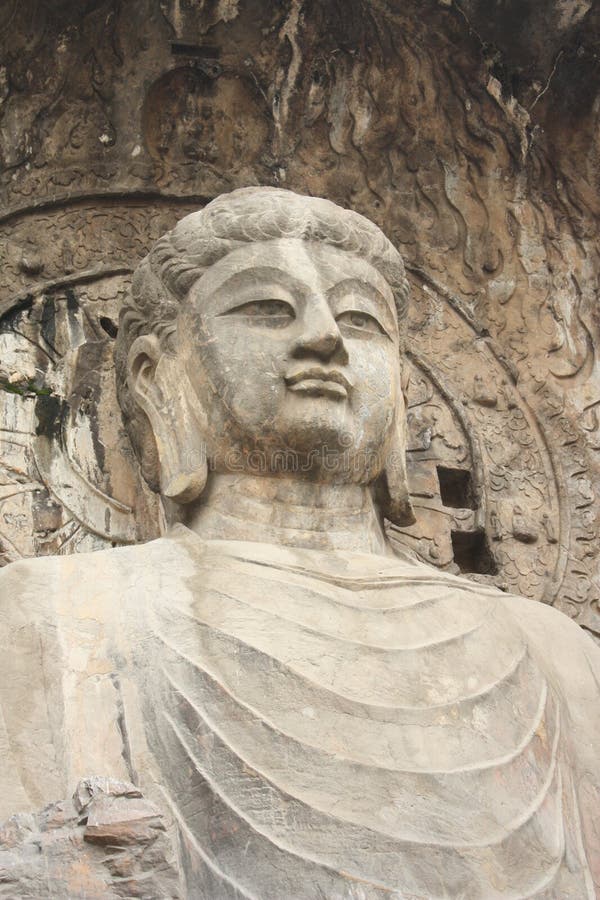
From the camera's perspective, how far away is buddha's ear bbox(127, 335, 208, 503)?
6539mm

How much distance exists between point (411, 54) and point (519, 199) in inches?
33.6

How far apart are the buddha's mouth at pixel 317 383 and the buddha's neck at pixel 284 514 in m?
0.34

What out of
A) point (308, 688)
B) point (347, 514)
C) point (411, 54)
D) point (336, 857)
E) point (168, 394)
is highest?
point (411, 54)

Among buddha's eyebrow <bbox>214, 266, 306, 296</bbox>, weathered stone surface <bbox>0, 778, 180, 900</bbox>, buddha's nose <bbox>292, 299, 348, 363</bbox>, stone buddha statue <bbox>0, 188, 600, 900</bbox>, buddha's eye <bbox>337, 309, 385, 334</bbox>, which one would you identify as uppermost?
buddha's eyebrow <bbox>214, 266, 306, 296</bbox>

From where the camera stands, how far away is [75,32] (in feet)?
26.8

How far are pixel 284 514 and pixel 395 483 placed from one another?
0.57 m

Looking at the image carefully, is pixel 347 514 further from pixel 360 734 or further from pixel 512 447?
pixel 512 447

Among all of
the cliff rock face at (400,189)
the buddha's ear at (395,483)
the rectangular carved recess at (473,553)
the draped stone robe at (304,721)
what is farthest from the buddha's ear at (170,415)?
the rectangular carved recess at (473,553)

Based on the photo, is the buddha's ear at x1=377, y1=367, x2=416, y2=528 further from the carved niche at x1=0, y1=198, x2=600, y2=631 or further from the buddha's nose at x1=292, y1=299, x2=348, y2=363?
the carved niche at x1=0, y1=198, x2=600, y2=631

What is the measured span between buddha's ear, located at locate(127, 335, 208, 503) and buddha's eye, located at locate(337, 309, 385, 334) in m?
0.63

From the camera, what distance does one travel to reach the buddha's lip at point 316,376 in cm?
638

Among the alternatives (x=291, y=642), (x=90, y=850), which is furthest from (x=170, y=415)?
(x=90, y=850)

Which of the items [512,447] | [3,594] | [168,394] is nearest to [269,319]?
[168,394]

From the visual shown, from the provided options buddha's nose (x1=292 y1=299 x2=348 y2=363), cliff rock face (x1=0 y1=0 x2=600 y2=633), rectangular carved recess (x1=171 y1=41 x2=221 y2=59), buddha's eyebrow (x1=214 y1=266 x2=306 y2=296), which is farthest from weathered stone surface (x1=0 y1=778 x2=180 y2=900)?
rectangular carved recess (x1=171 y1=41 x2=221 y2=59)
